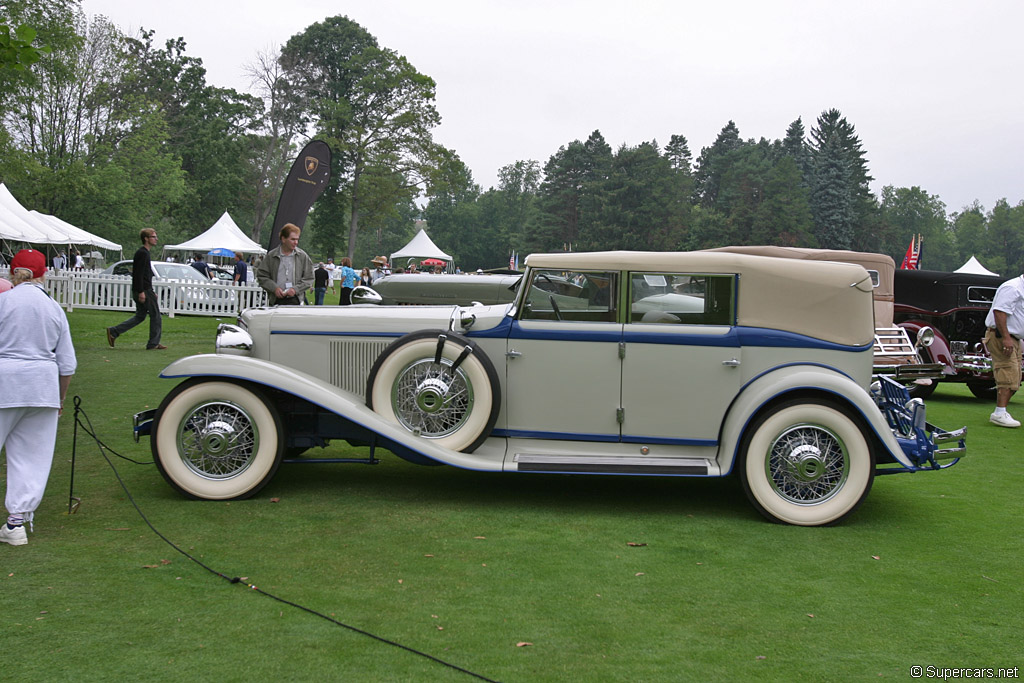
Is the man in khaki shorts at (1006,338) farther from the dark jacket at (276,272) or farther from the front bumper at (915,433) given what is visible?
the dark jacket at (276,272)

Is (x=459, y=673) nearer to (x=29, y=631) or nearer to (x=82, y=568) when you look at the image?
(x=29, y=631)

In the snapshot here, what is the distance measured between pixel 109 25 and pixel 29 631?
4448 cm

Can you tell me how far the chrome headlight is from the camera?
18.8 ft

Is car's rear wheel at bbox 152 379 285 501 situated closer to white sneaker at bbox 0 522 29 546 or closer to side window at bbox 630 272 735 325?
white sneaker at bbox 0 522 29 546

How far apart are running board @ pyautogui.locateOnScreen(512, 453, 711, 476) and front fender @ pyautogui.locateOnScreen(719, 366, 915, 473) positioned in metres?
0.21

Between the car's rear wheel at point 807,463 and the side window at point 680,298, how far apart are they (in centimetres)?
79

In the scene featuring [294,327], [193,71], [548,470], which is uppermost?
[193,71]

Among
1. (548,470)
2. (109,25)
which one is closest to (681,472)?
(548,470)

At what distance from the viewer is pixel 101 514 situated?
4969 mm

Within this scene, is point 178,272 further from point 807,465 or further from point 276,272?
point 807,465

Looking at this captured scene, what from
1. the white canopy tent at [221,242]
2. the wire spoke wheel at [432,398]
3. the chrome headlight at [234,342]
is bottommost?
the wire spoke wheel at [432,398]

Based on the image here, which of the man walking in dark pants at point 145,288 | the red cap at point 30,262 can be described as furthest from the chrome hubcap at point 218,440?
the man walking in dark pants at point 145,288

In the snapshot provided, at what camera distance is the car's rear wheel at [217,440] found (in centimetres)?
528

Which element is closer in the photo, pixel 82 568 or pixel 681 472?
pixel 82 568
